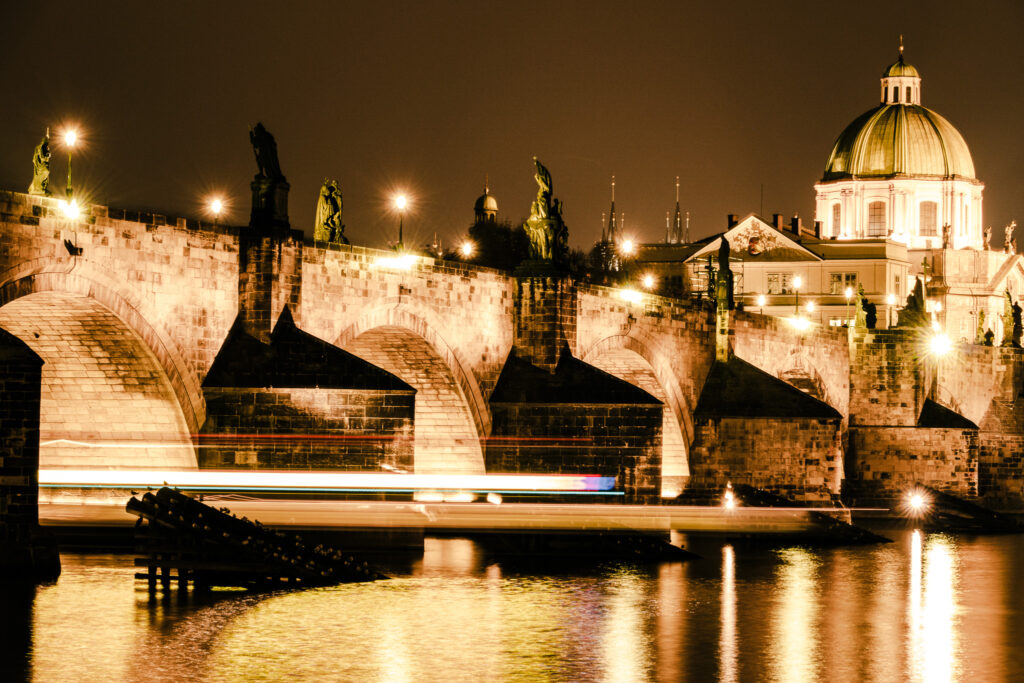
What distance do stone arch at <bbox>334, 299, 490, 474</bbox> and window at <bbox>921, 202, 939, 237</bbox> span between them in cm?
10208

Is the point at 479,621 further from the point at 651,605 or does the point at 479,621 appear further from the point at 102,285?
the point at 102,285

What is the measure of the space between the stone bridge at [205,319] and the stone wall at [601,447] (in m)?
1.75

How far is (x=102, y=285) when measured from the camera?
2678cm

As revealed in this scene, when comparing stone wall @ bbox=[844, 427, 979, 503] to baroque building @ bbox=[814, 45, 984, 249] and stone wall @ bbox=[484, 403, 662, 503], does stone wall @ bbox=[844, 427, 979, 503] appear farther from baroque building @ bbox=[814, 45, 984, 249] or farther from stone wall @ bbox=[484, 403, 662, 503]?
baroque building @ bbox=[814, 45, 984, 249]

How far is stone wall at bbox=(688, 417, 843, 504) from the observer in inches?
1758

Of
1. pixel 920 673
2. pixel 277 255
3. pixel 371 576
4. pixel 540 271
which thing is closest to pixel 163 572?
pixel 371 576

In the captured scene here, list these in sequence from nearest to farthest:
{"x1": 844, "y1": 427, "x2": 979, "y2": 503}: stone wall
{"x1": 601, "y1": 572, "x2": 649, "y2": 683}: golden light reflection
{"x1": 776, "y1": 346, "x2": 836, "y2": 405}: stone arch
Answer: {"x1": 601, "y1": 572, "x2": 649, "y2": 683}: golden light reflection, {"x1": 844, "y1": 427, "x2": 979, "y2": 503}: stone wall, {"x1": 776, "y1": 346, "x2": 836, "y2": 405}: stone arch

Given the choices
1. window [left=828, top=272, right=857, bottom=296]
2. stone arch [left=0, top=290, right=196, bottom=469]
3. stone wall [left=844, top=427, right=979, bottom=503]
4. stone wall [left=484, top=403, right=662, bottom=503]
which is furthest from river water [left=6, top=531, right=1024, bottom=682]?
window [left=828, top=272, right=857, bottom=296]

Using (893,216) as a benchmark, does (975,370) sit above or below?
below

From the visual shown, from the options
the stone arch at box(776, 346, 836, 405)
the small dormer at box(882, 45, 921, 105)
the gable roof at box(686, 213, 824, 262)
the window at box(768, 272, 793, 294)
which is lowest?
the stone arch at box(776, 346, 836, 405)

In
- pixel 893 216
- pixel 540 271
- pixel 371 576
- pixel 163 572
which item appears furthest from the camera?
pixel 893 216

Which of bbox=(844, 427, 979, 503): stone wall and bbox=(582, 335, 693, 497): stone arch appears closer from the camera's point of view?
bbox=(582, 335, 693, 497): stone arch

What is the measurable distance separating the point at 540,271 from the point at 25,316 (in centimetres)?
1394

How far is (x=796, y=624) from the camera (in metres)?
23.3
